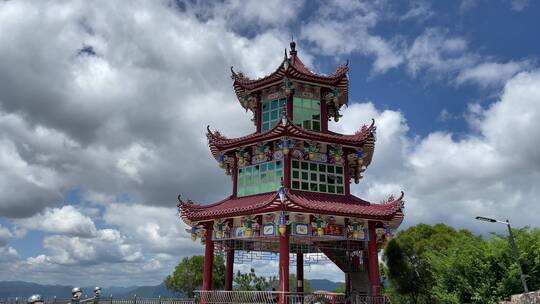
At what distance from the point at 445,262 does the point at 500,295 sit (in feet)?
12.9

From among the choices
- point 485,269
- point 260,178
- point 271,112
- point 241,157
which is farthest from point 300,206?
point 485,269

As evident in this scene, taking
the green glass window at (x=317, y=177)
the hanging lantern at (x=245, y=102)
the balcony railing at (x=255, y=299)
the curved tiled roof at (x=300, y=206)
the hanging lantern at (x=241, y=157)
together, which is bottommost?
the balcony railing at (x=255, y=299)

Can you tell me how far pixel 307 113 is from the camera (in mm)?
31750

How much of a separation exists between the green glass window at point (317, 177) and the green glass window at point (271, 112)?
4444 mm

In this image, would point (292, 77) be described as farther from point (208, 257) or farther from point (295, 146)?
point (208, 257)

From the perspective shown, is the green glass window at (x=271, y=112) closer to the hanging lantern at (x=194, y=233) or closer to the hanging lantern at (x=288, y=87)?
the hanging lantern at (x=288, y=87)

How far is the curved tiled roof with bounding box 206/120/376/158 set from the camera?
91.2 feet

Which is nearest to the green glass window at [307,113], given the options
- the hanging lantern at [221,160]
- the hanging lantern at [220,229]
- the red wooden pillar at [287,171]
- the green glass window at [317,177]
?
the green glass window at [317,177]

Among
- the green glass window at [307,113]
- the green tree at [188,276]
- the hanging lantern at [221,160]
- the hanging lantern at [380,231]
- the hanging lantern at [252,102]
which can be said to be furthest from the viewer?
the green tree at [188,276]

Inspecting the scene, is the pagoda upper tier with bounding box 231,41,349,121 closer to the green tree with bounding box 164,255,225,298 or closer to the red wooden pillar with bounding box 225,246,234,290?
the red wooden pillar with bounding box 225,246,234,290

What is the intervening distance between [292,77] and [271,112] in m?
3.14

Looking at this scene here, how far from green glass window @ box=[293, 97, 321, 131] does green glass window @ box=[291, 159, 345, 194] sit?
3.54 metres

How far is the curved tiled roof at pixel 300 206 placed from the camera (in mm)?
24656

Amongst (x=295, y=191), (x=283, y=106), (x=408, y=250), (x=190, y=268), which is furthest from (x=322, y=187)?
(x=190, y=268)
